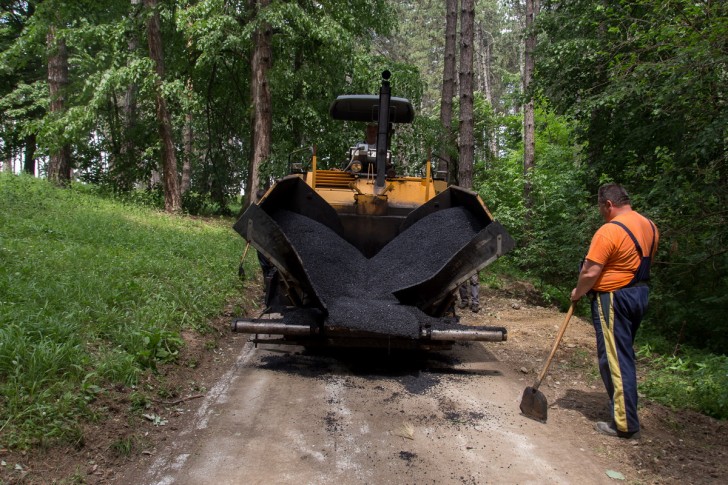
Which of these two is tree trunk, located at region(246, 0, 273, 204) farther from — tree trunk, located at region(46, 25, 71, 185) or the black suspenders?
the black suspenders

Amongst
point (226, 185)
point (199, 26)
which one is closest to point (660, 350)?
point (199, 26)

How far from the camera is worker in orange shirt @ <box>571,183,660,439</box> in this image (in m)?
4.11

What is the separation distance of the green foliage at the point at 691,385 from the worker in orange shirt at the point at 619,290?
1.03 metres

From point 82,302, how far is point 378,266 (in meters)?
2.86

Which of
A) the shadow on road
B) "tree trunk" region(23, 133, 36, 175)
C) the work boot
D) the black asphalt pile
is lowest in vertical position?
the shadow on road

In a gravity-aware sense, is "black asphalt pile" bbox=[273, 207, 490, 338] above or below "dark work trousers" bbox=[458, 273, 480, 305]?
above

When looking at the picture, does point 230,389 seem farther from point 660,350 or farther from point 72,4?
point 72,4

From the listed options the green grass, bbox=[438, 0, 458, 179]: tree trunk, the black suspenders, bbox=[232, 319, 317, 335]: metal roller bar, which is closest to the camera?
the green grass

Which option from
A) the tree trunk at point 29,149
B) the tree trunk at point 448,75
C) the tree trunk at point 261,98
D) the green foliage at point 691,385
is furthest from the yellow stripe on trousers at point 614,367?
the tree trunk at point 29,149

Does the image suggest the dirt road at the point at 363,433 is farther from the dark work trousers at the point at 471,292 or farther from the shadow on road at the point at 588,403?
the dark work trousers at the point at 471,292

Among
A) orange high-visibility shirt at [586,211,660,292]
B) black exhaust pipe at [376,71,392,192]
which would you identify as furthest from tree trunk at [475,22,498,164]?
orange high-visibility shirt at [586,211,660,292]

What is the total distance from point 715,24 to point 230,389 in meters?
5.93

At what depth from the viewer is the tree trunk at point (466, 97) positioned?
1160 centimetres

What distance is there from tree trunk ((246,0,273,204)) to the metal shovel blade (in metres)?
9.75
